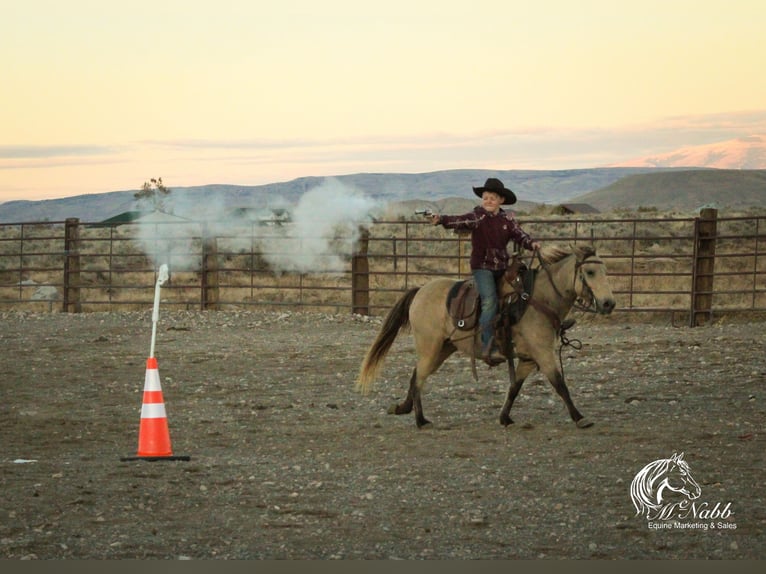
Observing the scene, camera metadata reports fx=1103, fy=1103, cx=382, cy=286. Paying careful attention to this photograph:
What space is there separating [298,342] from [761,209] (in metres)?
39.9

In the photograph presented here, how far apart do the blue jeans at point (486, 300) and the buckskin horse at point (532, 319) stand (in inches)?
3.6

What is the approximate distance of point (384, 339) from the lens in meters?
10.2

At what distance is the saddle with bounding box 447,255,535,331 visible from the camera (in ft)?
31.0

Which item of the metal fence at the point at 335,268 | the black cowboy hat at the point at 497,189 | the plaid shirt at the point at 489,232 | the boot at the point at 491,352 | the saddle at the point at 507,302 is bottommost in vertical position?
the metal fence at the point at 335,268

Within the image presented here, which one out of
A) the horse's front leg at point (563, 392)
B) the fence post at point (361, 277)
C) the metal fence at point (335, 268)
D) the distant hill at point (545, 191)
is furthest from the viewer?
the distant hill at point (545, 191)

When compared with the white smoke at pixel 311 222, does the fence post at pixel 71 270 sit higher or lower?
lower

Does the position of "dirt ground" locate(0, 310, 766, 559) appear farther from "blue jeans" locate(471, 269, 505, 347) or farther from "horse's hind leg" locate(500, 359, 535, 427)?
"blue jeans" locate(471, 269, 505, 347)

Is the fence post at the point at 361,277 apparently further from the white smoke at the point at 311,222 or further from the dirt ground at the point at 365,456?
the dirt ground at the point at 365,456

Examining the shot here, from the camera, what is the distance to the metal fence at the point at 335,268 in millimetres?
18719

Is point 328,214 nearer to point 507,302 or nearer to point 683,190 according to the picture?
point 507,302

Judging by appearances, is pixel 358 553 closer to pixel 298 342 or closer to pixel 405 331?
pixel 405 331

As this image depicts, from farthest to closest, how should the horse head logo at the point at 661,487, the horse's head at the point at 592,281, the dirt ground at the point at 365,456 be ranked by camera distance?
the horse's head at the point at 592,281 → the horse head logo at the point at 661,487 → the dirt ground at the point at 365,456

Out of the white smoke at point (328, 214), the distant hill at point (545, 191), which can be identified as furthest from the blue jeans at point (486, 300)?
the distant hill at point (545, 191)

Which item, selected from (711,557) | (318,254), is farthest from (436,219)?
(318,254)
